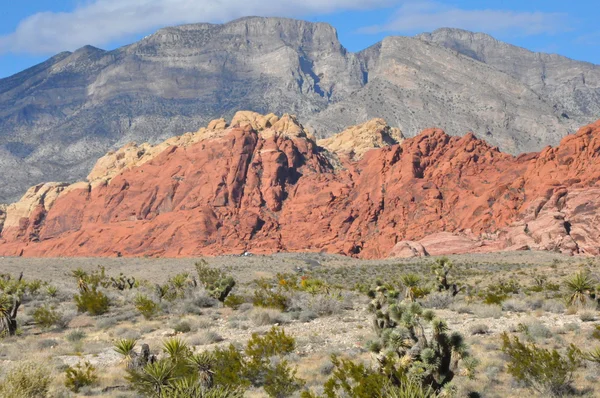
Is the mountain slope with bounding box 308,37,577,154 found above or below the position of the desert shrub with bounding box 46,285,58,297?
above

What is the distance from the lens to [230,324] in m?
22.7

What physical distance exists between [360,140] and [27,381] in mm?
101006

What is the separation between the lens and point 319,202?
83.6 meters

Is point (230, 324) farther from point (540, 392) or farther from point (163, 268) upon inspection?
point (163, 268)

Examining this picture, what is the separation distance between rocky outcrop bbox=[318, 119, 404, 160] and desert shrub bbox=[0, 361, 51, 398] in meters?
94.6

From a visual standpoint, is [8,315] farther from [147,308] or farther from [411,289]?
[411,289]

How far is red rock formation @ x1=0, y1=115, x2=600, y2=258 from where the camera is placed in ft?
208

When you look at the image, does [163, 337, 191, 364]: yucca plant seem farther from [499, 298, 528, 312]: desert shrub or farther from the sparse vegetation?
[499, 298, 528, 312]: desert shrub

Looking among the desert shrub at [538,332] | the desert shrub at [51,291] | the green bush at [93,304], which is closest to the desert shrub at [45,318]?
the green bush at [93,304]

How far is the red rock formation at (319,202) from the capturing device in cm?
6355

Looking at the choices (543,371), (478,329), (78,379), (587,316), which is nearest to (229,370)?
(78,379)

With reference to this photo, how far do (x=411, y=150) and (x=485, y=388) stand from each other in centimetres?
7182

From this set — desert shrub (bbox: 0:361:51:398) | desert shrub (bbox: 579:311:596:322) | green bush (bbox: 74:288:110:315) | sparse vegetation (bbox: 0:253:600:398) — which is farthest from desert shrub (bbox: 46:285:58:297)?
desert shrub (bbox: 579:311:596:322)

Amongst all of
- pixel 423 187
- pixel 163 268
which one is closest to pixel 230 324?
pixel 163 268
